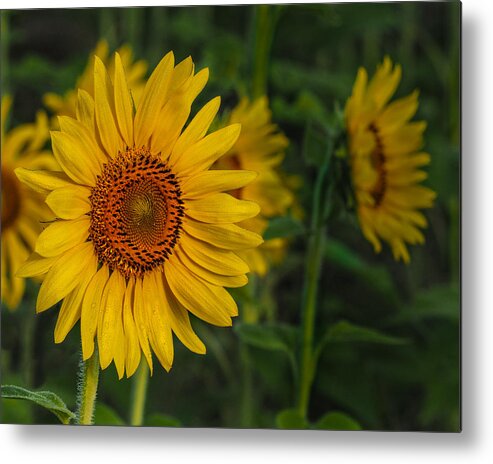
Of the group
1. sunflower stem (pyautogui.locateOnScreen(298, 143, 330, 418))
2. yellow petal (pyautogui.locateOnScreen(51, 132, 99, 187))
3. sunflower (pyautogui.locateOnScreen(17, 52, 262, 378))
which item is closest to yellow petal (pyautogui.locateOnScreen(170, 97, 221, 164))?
sunflower (pyautogui.locateOnScreen(17, 52, 262, 378))

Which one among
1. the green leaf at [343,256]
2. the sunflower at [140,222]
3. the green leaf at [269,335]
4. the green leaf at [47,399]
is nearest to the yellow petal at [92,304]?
the sunflower at [140,222]

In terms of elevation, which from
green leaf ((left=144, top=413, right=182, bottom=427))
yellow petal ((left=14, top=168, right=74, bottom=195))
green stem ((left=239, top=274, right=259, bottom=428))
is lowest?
green leaf ((left=144, top=413, right=182, bottom=427))

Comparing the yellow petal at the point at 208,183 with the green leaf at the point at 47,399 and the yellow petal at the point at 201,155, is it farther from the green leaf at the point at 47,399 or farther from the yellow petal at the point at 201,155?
the green leaf at the point at 47,399

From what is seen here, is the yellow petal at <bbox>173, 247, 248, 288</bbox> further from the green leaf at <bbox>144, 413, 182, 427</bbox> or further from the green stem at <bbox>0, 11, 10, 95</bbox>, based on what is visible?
the green stem at <bbox>0, 11, 10, 95</bbox>

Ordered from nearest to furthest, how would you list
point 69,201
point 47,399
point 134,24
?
point 69,201 → point 47,399 → point 134,24

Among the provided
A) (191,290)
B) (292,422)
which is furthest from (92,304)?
(292,422)

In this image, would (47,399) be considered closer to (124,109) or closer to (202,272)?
(202,272)

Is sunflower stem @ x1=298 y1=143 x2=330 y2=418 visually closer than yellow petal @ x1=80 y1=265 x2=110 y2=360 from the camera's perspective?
No
